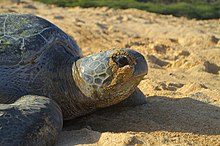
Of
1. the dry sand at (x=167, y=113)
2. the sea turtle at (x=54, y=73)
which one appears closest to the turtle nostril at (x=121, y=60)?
the sea turtle at (x=54, y=73)

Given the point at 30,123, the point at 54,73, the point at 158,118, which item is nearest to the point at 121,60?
the point at 54,73

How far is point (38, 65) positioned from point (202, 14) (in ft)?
47.2

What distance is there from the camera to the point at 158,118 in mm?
2680

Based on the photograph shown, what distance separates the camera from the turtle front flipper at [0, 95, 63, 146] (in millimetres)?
1897

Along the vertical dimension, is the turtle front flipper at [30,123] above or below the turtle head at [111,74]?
below

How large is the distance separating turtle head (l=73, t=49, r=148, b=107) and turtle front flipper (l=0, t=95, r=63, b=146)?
0.31 m

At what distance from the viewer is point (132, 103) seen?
2.95m

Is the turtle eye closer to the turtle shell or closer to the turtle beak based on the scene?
the turtle beak

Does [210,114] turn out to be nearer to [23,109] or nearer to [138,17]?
[23,109]

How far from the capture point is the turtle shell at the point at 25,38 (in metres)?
2.39

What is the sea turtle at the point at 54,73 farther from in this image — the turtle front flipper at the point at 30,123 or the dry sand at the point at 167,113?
the dry sand at the point at 167,113

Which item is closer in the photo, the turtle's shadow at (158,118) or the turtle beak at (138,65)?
the turtle beak at (138,65)

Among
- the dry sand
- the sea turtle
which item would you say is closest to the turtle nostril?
the sea turtle

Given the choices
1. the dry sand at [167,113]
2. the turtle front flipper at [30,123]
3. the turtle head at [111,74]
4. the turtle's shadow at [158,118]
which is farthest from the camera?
the turtle's shadow at [158,118]
